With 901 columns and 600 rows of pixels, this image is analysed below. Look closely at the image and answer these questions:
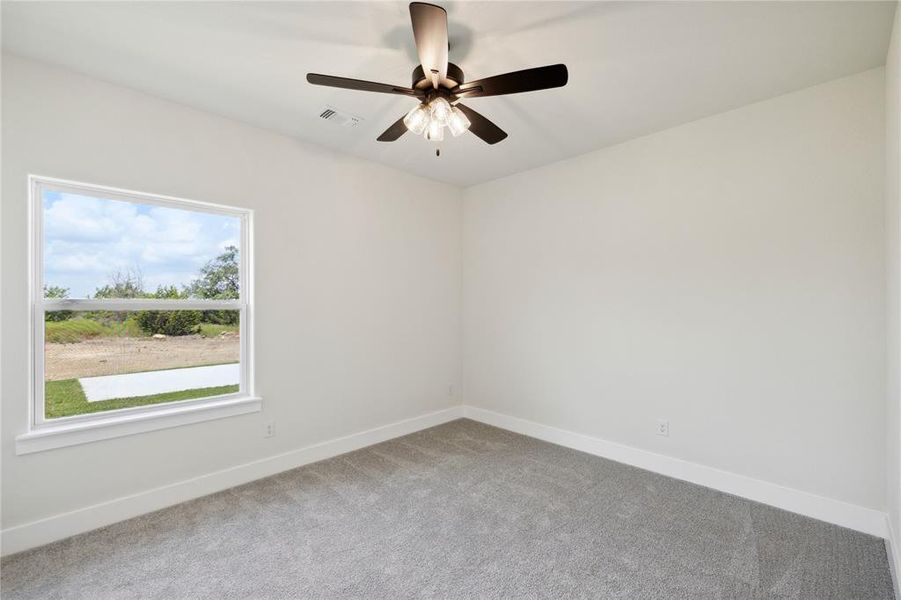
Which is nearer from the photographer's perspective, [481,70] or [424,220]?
[481,70]

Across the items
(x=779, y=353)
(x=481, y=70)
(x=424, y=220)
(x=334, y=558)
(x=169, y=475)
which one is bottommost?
(x=334, y=558)

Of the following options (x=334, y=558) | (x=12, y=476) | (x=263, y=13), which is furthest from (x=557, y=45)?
(x=12, y=476)

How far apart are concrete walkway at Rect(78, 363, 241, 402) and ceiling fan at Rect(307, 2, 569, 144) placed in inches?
87.4

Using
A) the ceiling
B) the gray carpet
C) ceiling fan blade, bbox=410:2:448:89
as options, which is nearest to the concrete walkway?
the gray carpet

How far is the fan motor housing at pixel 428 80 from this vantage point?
1980mm

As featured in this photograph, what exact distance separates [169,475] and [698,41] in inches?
160

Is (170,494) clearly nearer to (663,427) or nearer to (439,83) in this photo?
(439,83)

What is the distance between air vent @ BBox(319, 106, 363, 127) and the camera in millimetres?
2850

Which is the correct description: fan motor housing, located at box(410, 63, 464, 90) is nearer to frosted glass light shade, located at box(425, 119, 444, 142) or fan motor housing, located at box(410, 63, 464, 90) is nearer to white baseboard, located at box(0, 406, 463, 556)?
frosted glass light shade, located at box(425, 119, 444, 142)

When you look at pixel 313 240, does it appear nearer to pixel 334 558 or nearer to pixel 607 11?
pixel 334 558

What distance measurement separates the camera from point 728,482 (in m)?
2.87

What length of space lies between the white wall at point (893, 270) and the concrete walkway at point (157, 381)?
3.96 m

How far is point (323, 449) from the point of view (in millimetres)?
3498

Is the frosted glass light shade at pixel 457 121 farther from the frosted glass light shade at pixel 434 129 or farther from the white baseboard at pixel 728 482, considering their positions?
the white baseboard at pixel 728 482
